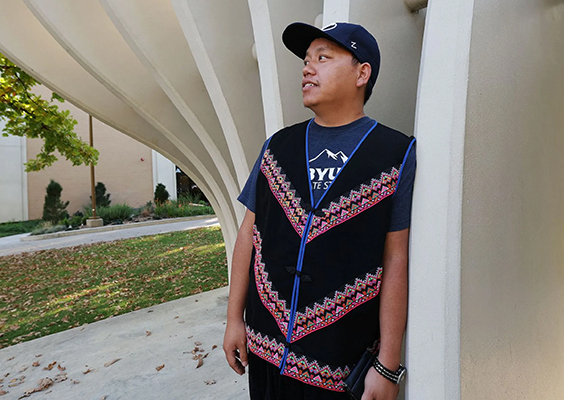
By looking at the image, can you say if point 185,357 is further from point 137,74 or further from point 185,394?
point 137,74

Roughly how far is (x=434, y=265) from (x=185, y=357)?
3.84 metres

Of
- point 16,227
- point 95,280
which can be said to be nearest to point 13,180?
point 16,227

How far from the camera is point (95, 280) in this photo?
360 inches

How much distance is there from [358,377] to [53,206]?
2147 centimetres

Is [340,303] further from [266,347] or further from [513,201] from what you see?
[513,201]

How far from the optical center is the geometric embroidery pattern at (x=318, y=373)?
4.85 ft

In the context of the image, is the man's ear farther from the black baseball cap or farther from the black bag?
the black bag

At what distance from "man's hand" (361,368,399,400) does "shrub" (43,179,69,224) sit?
20.8m

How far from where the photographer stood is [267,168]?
170 cm

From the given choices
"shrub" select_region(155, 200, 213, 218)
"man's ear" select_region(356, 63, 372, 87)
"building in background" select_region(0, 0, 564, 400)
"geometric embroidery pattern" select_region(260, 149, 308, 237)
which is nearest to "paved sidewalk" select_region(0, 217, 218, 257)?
"shrub" select_region(155, 200, 213, 218)

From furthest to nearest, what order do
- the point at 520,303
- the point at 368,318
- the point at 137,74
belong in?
the point at 137,74 < the point at 520,303 < the point at 368,318

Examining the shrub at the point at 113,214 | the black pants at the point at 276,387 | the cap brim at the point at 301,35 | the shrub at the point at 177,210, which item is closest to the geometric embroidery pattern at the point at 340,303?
the black pants at the point at 276,387

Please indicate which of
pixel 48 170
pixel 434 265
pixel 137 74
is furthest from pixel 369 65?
pixel 48 170

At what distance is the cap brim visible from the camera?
5.26ft
